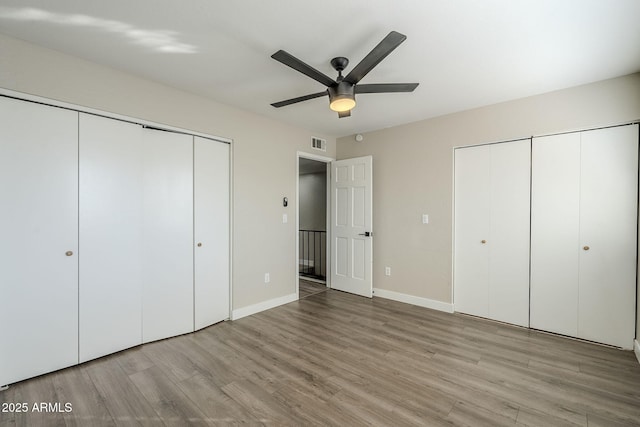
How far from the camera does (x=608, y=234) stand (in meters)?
2.77

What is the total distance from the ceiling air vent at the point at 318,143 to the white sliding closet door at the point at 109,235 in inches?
96.7

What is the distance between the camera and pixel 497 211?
135 inches

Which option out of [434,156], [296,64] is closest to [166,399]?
[296,64]

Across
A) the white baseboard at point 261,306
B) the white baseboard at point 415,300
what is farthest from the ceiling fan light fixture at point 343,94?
the white baseboard at point 415,300

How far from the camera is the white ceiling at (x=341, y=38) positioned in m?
1.79

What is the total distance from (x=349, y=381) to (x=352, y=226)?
2623 millimetres

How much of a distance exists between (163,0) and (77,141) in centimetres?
147

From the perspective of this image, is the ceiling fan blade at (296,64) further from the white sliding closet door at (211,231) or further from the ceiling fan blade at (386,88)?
the white sliding closet door at (211,231)

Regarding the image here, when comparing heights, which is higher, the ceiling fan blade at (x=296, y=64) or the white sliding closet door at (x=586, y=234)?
the ceiling fan blade at (x=296, y=64)

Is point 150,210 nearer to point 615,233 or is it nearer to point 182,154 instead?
point 182,154

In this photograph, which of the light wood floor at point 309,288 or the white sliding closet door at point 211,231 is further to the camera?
the light wood floor at point 309,288

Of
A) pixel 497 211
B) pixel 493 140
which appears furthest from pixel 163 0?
pixel 497 211

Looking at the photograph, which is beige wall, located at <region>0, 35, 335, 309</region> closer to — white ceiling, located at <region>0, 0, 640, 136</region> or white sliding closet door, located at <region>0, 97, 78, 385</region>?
white ceiling, located at <region>0, 0, 640, 136</region>

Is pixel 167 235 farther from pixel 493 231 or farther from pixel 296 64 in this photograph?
pixel 493 231
